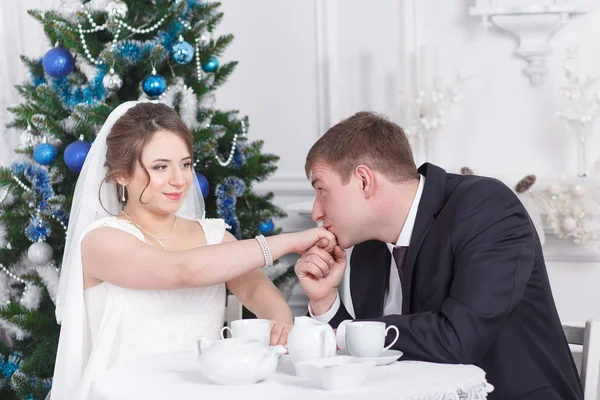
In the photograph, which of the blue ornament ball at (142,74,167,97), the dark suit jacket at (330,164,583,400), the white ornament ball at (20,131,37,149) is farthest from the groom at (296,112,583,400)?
the white ornament ball at (20,131,37,149)

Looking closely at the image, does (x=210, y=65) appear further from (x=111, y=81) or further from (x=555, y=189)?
(x=555, y=189)

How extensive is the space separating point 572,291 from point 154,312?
214cm

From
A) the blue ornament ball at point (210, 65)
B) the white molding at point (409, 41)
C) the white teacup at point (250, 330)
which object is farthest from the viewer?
the white molding at point (409, 41)

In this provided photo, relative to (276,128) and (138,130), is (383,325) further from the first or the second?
(276,128)

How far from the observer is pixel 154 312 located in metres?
2.64

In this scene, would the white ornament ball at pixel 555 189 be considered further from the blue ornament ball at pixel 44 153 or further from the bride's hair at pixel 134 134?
the blue ornament ball at pixel 44 153

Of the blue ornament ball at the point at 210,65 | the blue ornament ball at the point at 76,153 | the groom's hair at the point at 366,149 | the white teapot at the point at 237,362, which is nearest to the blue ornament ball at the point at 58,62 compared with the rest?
the blue ornament ball at the point at 76,153

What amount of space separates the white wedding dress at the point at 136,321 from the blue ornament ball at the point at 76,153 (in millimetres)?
592

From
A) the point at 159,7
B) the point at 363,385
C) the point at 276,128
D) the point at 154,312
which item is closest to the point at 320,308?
the point at 154,312

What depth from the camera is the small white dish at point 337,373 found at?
5.59ft

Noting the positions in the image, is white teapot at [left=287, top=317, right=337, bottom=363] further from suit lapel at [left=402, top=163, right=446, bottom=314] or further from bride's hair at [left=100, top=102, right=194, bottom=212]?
bride's hair at [left=100, top=102, right=194, bottom=212]

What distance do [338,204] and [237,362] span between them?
0.76 meters

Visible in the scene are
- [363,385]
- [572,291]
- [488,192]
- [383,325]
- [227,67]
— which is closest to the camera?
[363,385]

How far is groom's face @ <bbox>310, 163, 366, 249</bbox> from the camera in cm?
238
